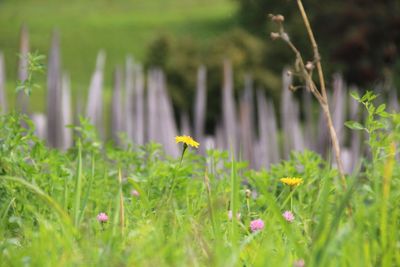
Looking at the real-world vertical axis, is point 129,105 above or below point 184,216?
below

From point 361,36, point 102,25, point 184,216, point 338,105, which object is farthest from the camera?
point 102,25

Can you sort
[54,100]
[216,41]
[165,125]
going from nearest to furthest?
[54,100], [165,125], [216,41]

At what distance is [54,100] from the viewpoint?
7.92m

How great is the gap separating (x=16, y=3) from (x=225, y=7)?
1229 cm

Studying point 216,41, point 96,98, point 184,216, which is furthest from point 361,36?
point 184,216

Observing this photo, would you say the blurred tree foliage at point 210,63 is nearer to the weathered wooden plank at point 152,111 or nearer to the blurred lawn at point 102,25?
the blurred lawn at point 102,25

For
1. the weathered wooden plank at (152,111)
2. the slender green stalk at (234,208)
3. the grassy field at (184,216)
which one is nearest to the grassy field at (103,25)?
the weathered wooden plank at (152,111)

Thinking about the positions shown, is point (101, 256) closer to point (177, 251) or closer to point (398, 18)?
point (177, 251)

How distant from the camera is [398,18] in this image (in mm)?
19375

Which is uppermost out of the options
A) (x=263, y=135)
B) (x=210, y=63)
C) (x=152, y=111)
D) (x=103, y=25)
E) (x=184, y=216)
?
(x=103, y=25)

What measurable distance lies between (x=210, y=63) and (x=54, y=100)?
1518 centimetres

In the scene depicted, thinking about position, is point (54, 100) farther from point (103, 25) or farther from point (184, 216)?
point (103, 25)

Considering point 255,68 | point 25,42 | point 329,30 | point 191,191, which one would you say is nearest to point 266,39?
point 255,68

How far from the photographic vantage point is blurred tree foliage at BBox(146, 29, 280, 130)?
2285cm
